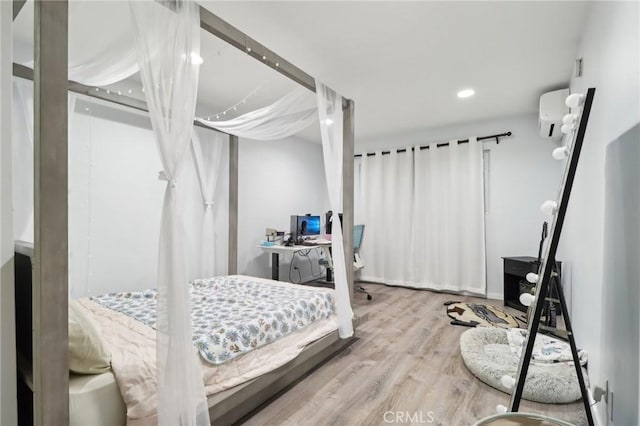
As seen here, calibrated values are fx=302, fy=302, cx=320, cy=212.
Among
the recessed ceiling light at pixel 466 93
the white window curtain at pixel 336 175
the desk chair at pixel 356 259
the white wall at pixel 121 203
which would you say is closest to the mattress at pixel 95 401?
the white wall at pixel 121 203

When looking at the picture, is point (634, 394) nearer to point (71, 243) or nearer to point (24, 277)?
point (24, 277)

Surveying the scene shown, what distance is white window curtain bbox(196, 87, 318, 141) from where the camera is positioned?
2.79 metres

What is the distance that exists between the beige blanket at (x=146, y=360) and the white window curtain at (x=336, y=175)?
0.22 metres

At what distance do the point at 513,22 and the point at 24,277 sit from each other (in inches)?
136

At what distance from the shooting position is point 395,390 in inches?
82.0

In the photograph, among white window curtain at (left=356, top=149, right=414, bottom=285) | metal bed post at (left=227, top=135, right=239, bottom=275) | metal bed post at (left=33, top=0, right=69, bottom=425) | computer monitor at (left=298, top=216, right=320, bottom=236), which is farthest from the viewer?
white window curtain at (left=356, top=149, right=414, bottom=285)

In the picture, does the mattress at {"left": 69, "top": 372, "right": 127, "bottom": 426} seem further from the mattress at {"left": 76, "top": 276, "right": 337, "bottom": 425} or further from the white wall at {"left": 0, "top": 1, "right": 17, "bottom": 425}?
the white wall at {"left": 0, "top": 1, "right": 17, "bottom": 425}

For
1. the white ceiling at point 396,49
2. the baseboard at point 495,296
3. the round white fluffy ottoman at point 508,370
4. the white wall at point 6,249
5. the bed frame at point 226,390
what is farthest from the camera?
the baseboard at point 495,296

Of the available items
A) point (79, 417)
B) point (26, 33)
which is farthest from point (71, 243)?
point (79, 417)

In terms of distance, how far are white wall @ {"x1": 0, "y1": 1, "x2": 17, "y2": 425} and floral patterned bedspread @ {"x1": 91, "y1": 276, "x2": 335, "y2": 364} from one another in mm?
742

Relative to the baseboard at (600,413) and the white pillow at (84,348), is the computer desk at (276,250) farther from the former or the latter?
the baseboard at (600,413)

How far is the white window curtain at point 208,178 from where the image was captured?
3.62m

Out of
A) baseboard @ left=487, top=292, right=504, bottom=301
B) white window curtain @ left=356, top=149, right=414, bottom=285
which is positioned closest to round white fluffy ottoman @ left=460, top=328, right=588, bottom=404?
baseboard @ left=487, top=292, right=504, bottom=301

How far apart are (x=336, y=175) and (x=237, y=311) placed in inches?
54.9
